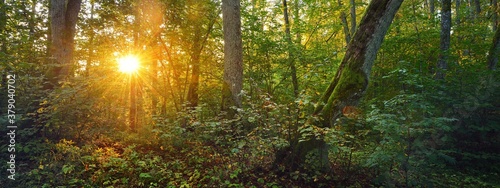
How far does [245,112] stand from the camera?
457 cm

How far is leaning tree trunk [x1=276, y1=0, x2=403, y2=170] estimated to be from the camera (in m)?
4.67

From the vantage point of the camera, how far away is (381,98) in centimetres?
936

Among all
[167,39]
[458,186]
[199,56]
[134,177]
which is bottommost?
[458,186]

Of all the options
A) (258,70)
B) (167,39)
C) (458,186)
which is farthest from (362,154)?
(167,39)

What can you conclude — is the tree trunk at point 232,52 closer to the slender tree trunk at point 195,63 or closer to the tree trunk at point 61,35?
the slender tree trunk at point 195,63

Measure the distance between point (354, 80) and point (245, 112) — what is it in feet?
7.47

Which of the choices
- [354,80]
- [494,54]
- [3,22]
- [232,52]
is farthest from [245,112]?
[494,54]

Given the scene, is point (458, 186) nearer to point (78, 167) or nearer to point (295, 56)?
point (295, 56)

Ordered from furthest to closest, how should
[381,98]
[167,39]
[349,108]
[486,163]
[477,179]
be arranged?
[167,39]
[381,98]
[486,163]
[477,179]
[349,108]

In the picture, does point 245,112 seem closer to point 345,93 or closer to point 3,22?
point 345,93

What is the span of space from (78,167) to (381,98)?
385 inches

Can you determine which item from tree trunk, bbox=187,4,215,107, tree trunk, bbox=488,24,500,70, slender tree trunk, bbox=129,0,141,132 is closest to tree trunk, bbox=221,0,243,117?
tree trunk, bbox=187,4,215,107

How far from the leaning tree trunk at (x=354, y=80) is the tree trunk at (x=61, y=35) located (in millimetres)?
7239

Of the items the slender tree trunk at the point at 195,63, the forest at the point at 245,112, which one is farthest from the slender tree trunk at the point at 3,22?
the slender tree trunk at the point at 195,63
